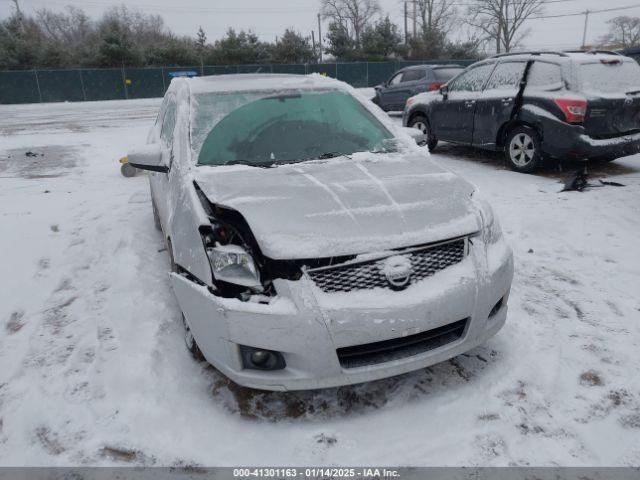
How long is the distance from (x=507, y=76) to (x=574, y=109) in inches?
58.7

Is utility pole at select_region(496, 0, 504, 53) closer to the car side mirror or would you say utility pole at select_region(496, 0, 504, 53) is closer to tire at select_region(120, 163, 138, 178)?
tire at select_region(120, 163, 138, 178)

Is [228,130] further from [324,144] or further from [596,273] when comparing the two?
[596,273]

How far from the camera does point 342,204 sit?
2.62 m

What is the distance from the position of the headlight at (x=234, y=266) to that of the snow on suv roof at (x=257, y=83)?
72.5 inches

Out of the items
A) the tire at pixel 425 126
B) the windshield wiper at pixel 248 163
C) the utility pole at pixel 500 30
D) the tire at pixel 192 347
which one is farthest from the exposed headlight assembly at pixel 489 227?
the utility pole at pixel 500 30

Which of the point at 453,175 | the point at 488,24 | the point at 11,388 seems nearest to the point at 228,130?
the point at 453,175

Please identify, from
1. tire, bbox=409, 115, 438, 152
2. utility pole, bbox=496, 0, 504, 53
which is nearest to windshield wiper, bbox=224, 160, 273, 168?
tire, bbox=409, 115, 438, 152

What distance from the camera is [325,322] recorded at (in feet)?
7.27

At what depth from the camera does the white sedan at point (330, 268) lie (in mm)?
2271

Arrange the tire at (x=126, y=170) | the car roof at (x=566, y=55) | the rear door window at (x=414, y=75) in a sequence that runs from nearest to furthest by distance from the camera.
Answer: the car roof at (x=566, y=55)
the tire at (x=126, y=170)
the rear door window at (x=414, y=75)

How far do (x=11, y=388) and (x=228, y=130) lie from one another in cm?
210

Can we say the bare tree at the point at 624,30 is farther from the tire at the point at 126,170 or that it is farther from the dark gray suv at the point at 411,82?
the tire at the point at 126,170

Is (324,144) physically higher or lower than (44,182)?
higher

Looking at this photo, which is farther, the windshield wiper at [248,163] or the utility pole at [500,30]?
the utility pole at [500,30]
